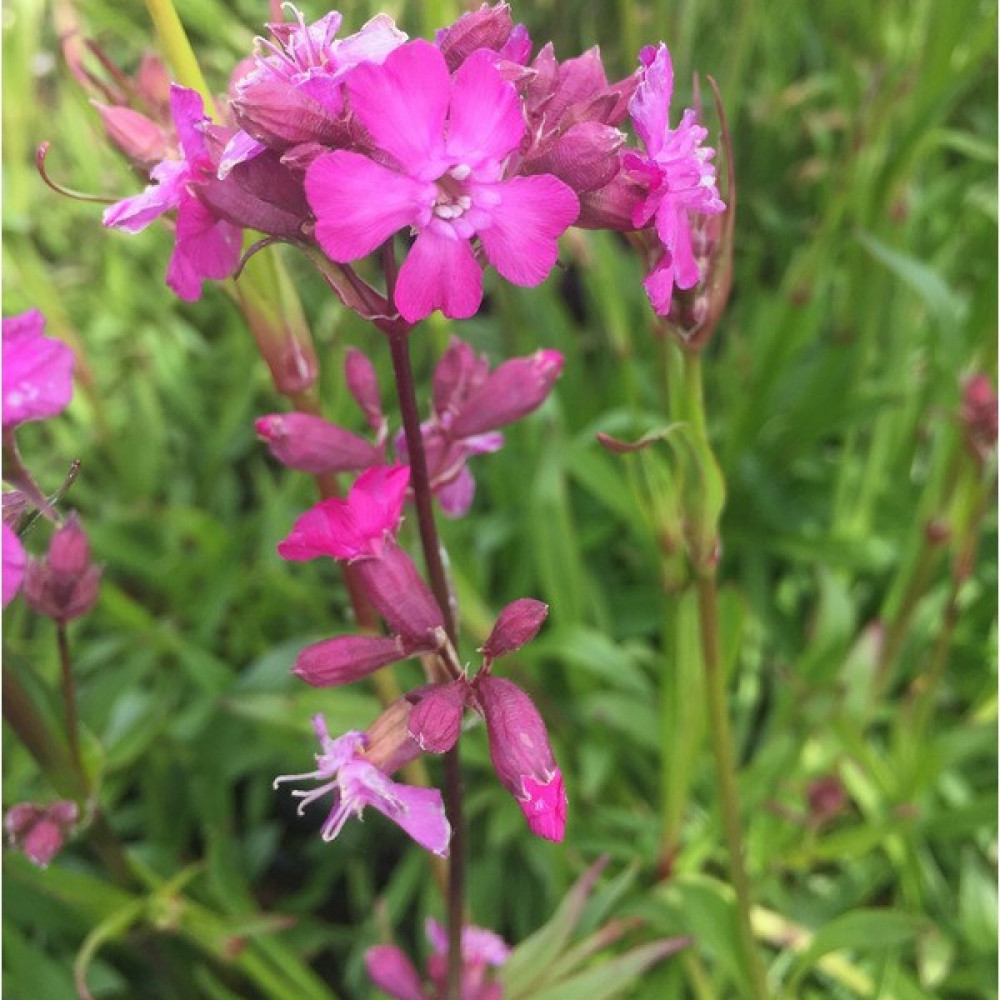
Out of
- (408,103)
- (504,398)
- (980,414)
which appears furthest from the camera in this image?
(980,414)

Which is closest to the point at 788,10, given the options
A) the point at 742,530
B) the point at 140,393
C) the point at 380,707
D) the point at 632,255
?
the point at 632,255

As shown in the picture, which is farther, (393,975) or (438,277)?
(393,975)

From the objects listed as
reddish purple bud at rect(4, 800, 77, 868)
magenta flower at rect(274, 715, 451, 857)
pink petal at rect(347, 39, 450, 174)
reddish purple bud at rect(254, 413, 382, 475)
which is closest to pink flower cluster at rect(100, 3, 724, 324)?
pink petal at rect(347, 39, 450, 174)

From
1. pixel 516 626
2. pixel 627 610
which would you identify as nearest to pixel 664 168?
pixel 516 626

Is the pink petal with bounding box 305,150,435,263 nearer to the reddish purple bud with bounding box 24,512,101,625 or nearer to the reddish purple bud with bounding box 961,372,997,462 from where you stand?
the reddish purple bud with bounding box 24,512,101,625

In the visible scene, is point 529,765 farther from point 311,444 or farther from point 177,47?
point 177,47
